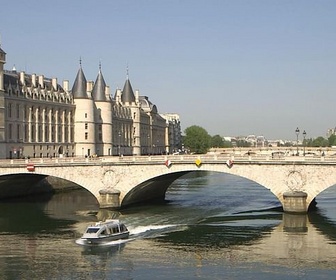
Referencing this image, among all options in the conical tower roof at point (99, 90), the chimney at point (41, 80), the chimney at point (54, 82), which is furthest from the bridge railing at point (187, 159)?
the conical tower roof at point (99, 90)

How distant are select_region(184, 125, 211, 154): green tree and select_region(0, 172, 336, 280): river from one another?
112m

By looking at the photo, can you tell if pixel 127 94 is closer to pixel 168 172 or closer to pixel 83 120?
pixel 83 120

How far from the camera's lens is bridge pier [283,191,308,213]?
50.0m

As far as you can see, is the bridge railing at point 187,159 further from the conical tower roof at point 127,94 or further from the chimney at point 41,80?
the conical tower roof at point 127,94

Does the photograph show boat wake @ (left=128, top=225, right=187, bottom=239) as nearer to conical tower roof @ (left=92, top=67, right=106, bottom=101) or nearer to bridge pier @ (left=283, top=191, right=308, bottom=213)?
bridge pier @ (left=283, top=191, right=308, bottom=213)

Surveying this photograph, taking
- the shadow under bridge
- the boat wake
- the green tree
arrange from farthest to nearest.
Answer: the green tree < the shadow under bridge < the boat wake

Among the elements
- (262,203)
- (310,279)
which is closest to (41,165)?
(262,203)

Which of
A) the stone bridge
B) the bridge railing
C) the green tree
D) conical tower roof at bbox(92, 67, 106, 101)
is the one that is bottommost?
the stone bridge

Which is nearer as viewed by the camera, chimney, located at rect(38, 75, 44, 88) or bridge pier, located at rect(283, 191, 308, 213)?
bridge pier, located at rect(283, 191, 308, 213)

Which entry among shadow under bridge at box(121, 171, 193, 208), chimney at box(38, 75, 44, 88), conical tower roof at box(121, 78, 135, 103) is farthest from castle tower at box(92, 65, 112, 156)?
shadow under bridge at box(121, 171, 193, 208)

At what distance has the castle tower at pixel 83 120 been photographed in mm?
101562

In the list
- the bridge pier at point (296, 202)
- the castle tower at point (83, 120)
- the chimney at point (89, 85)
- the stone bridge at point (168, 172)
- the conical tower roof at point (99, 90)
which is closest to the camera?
the bridge pier at point (296, 202)

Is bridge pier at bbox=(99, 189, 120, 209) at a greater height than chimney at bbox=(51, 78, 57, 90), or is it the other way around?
chimney at bbox=(51, 78, 57, 90)

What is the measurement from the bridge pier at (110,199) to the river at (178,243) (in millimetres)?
916
